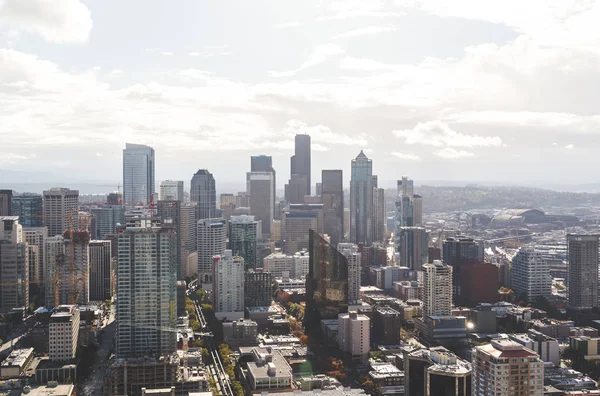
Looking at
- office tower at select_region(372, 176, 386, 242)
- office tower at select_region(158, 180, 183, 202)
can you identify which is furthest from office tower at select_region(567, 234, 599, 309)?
office tower at select_region(158, 180, 183, 202)

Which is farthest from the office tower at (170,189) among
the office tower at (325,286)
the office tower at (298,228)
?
the office tower at (325,286)

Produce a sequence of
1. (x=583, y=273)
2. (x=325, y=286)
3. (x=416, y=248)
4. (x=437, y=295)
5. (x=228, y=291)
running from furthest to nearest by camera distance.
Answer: (x=416, y=248)
(x=583, y=273)
(x=228, y=291)
(x=325, y=286)
(x=437, y=295)

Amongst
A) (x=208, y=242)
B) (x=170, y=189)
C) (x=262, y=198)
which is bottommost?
(x=208, y=242)

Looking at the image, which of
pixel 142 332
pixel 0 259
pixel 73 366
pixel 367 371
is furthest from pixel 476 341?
pixel 0 259

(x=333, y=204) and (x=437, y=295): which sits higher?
(x=333, y=204)

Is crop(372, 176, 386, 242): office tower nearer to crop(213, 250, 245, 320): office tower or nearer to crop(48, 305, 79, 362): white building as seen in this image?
crop(213, 250, 245, 320): office tower

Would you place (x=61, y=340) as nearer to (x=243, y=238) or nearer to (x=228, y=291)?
(x=228, y=291)

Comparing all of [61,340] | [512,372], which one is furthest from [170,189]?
[512,372]
